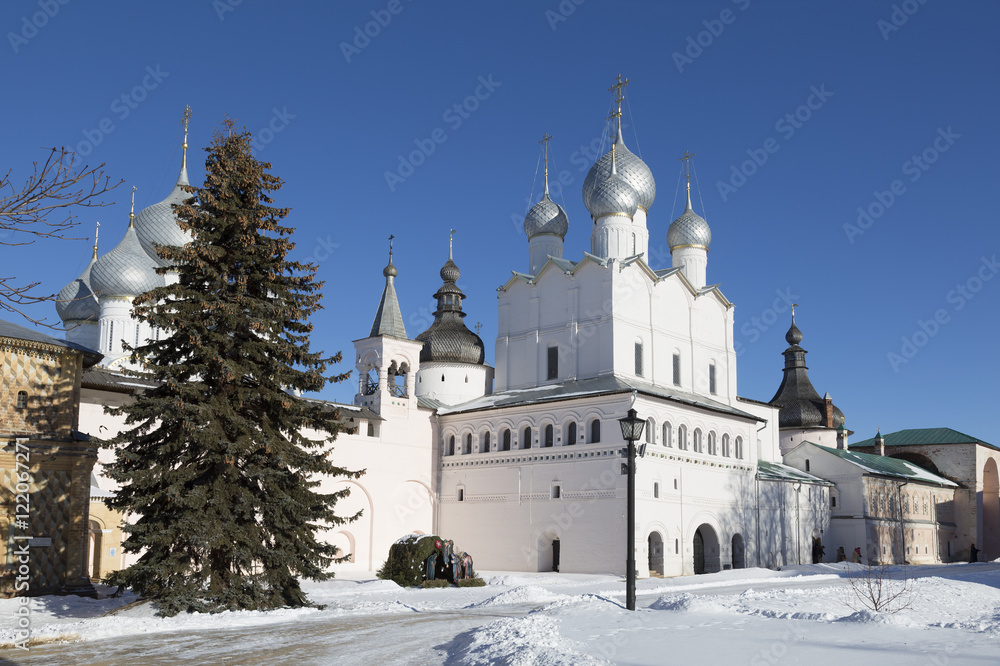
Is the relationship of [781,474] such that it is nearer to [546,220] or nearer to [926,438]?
[546,220]

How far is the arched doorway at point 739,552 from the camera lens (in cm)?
3073

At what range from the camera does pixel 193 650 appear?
10188 mm

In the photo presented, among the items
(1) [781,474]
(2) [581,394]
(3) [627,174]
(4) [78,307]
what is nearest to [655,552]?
(2) [581,394]

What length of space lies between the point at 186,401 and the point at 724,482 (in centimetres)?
2125

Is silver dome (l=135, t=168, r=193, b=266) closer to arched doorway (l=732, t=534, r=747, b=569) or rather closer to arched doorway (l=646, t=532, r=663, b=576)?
arched doorway (l=646, t=532, r=663, b=576)

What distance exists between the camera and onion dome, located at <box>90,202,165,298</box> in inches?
1219

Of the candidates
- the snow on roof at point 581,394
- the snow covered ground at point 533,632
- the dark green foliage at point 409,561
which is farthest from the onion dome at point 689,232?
the snow covered ground at point 533,632

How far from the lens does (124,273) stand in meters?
31.0

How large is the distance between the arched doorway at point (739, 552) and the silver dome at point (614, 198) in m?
12.2

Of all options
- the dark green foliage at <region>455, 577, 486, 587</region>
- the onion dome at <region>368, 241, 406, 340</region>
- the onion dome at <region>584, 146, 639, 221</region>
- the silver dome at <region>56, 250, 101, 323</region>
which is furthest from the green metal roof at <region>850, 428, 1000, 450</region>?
the silver dome at <region>56, 250, 101, 323</region>

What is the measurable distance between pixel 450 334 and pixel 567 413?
889cm

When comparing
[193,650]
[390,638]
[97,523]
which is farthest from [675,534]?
[193,650]

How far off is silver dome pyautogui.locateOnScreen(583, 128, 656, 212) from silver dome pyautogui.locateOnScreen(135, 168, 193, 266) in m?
14.9

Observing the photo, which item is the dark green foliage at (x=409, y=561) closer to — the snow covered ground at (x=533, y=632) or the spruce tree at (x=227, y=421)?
the snow covered ground at (x=533, y=632)
